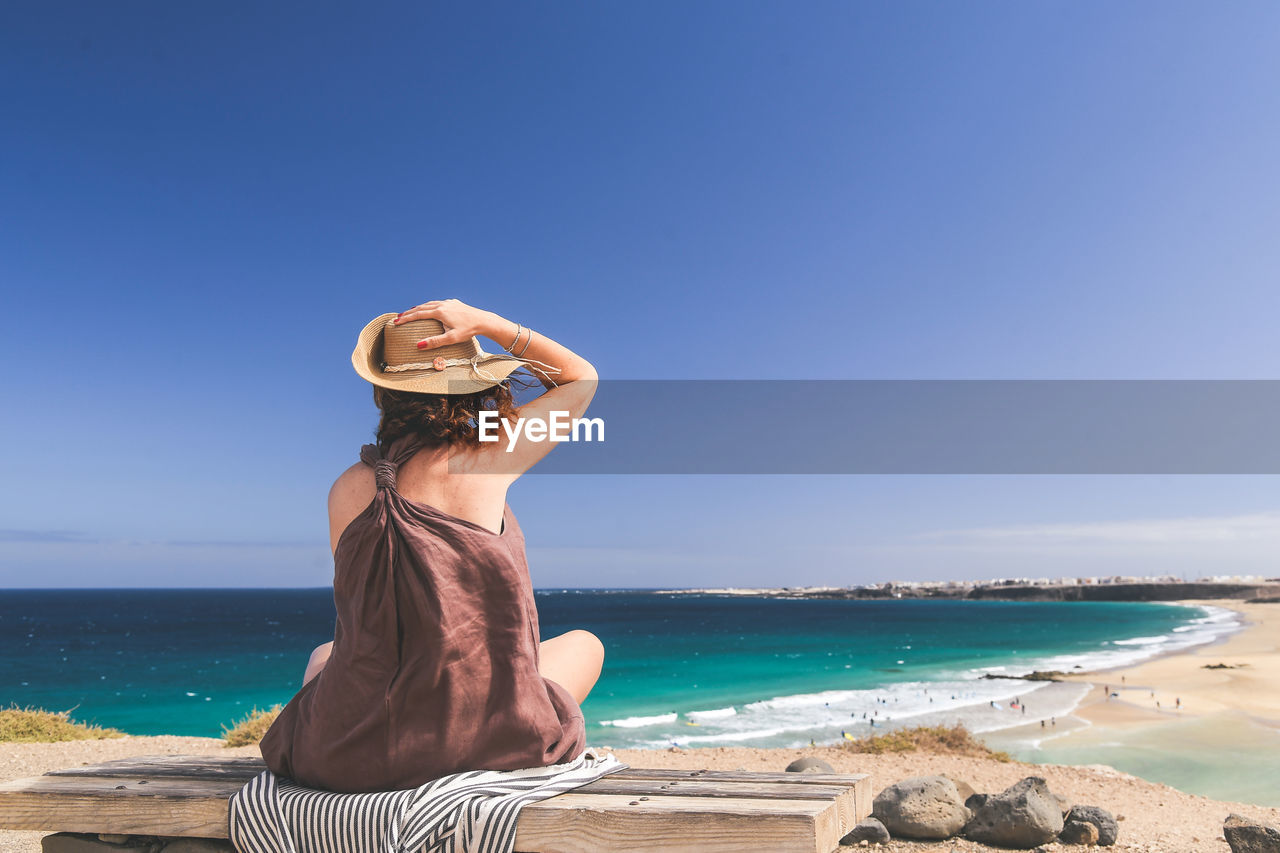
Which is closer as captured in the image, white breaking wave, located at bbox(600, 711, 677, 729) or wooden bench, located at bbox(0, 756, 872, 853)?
wooden bench, located at bbox(0, 756, 872, 853)

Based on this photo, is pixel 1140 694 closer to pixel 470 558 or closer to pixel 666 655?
pixel 666 655

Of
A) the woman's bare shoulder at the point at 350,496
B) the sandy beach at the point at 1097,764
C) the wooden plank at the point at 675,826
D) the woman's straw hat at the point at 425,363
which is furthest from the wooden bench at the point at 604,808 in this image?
the sandy beach at the point at 1097,764

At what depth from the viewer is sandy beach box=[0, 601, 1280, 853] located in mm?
6014

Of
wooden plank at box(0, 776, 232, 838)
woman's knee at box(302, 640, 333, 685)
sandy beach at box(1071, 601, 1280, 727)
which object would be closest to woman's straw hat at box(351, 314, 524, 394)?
woman's knee at box(302, 640, 333, 685)

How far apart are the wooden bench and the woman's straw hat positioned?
0.98 meters

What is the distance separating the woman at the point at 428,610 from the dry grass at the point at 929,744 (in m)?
8.57

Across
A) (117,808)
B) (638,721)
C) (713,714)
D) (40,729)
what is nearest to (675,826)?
(117,808)

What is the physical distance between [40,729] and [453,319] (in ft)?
35.1

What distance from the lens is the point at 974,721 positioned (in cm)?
1515

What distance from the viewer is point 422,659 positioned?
171 centimetres

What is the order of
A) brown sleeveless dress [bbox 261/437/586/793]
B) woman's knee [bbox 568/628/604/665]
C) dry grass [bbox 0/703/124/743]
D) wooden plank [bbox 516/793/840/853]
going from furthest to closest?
dry grass [bbox 0/703/124/743]
woman's knee [bbox 568/628/604/665]
brown sleeveless dress [bbox 261/437/586/793]
wooden plank [bbox 516/793/840/853]

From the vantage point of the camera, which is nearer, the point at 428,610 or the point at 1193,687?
the point at 428,610

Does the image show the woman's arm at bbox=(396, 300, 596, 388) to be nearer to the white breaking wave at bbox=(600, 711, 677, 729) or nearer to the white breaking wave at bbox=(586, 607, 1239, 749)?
the white breaking wave at bbox=(586, 607, 1239, 749)

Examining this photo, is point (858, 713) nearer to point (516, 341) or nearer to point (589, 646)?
point (589, 646)
